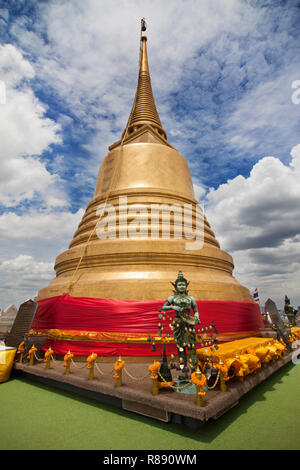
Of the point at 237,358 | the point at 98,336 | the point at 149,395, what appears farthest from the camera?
the point at 98,336

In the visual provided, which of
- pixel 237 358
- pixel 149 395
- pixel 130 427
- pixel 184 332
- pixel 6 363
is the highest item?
pixel 184 332

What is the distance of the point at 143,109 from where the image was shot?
18.1 m

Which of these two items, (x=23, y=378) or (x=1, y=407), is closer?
(x=1, y=407)

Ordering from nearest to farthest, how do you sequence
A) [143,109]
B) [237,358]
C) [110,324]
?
[237,358] → [110,324] → [143,109]

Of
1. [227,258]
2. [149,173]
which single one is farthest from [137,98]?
[227,258]

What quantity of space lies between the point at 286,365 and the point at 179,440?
596cm

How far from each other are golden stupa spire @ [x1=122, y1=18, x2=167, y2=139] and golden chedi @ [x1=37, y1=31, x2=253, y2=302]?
3645 millimetres

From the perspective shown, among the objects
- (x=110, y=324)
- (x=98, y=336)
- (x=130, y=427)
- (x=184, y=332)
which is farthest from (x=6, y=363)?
(x=184, y=332)

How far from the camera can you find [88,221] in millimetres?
13266

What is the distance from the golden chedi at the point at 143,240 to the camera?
9305 mm

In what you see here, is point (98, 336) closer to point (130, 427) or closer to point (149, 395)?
point (149, 395)

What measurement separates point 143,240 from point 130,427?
6.80 meters

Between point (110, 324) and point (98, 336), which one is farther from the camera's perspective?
point (110, 324)
